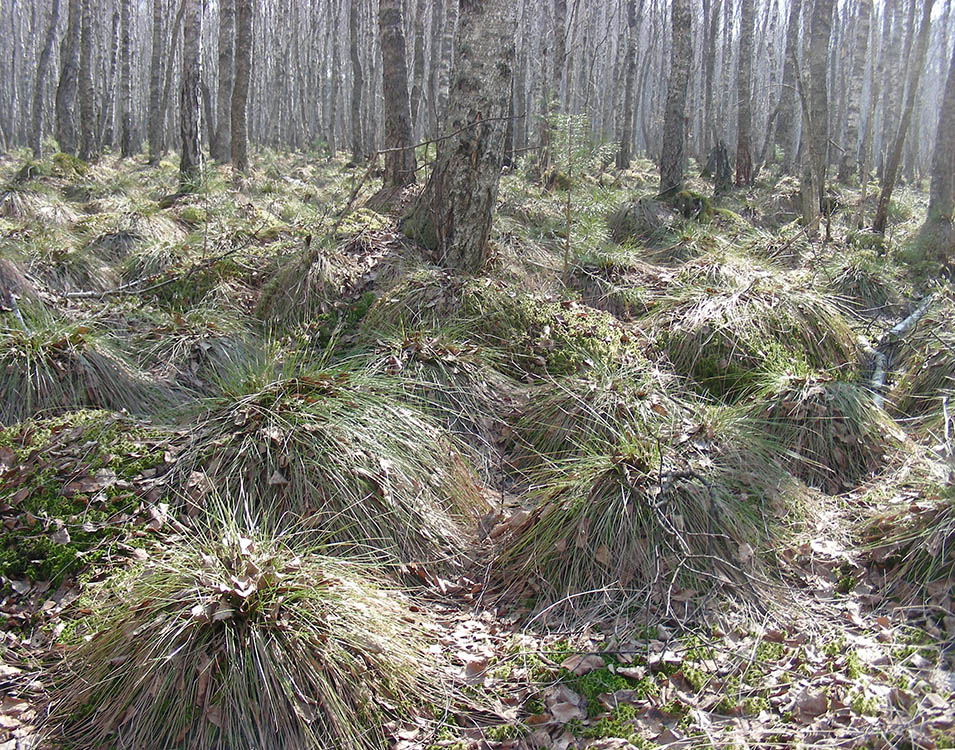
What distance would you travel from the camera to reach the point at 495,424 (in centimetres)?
475

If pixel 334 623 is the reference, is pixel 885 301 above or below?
above

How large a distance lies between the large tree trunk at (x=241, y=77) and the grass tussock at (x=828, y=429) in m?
10.4

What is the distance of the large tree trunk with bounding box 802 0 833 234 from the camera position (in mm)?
9203

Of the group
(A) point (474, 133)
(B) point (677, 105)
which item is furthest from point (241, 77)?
(A) point (474, 133)

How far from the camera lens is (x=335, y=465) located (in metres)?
3.61

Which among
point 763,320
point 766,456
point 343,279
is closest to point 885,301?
point 763,320

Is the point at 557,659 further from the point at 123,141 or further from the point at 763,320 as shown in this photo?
the point at 123,141

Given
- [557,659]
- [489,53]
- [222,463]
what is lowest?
[557,659]

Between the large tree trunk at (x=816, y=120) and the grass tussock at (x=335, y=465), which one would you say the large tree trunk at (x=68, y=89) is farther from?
the large tree trunk at (x=816, y=120)

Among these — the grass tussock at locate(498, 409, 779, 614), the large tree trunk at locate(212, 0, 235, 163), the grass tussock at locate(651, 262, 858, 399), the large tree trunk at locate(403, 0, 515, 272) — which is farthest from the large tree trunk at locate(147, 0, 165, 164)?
the grass tussock at locate(498, 409, 779, 614)

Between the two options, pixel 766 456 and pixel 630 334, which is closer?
pixel 766 456

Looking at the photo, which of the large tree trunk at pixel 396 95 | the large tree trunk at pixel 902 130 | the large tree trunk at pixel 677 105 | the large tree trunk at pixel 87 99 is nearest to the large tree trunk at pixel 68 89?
the large tree trunk at pixel 87 99

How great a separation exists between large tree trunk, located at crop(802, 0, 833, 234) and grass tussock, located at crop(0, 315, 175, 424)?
804cm

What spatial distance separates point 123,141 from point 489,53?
15.6 metres
